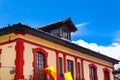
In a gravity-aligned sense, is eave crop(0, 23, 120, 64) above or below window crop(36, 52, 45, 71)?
above

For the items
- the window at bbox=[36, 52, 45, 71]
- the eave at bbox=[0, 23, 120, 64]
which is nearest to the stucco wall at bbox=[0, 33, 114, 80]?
the eave at bbox=[0, 23, 120, 64]

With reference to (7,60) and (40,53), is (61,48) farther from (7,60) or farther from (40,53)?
(7,60)

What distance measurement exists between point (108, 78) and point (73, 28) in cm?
758

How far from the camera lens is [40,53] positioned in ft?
77.3

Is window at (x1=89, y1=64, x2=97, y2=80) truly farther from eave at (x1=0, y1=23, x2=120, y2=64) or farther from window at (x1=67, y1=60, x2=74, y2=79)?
window at (x1=67, y1=60, x2=74, y2=79)

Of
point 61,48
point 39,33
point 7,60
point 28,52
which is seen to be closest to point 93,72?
point 61,48

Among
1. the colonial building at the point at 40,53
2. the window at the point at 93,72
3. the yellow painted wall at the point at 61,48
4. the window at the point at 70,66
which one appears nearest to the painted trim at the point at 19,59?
the colonial building at the point at 40,53

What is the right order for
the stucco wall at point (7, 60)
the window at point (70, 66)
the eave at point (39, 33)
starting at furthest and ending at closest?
the window at point (70, 66) → the eave at point (39, 33) → the stucco wall at point (7, 60)

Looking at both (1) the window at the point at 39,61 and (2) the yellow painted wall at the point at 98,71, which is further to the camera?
(2) the yellow painted wall at the point at 98,71

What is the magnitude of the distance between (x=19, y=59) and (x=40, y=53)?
2797 mm

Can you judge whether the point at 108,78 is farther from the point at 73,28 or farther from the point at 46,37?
the point at 46,37

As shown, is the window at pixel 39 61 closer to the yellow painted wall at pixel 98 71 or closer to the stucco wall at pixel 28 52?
the stucco wall at pixel 28 52

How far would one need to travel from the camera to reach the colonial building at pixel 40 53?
21484 mm

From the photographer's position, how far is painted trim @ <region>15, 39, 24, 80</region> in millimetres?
20875
